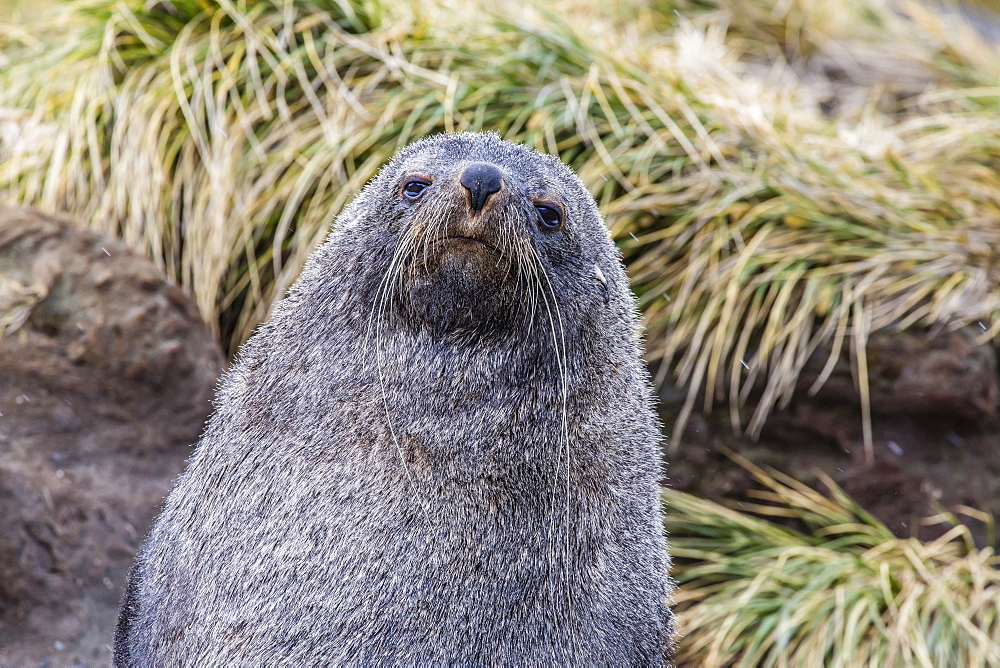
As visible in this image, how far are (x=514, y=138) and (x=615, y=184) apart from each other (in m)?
0.59

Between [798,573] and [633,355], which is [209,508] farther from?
[798,573]

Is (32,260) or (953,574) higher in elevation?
(32,260)

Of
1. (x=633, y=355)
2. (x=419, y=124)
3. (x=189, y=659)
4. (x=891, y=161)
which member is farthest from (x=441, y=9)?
(x=189, y=659)

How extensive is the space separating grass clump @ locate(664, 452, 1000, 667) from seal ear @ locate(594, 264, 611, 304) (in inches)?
82.0

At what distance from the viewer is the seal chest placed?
2.88m

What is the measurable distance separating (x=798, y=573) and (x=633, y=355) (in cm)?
213

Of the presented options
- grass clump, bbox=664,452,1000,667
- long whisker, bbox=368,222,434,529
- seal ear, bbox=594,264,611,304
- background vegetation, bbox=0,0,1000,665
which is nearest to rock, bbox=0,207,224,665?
background vegetation, bbox=0,0,1000,665

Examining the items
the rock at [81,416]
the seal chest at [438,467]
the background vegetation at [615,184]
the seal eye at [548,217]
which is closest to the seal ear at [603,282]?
the seal chest at [438,467]

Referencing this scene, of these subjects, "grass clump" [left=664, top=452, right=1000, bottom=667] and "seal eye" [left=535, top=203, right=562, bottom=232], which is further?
"grass clump" [left=664, top=452, right=1000, bottom=667]

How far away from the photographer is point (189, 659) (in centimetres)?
306

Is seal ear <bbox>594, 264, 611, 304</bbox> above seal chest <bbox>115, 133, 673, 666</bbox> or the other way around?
above

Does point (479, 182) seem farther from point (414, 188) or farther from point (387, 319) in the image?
point (387, 319)

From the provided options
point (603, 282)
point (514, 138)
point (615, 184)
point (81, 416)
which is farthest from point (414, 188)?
point (615, 184)

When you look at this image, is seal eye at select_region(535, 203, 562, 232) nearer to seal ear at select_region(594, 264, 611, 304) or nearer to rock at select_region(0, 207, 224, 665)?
seal ear at select_region(594, 264, 611, 304)
